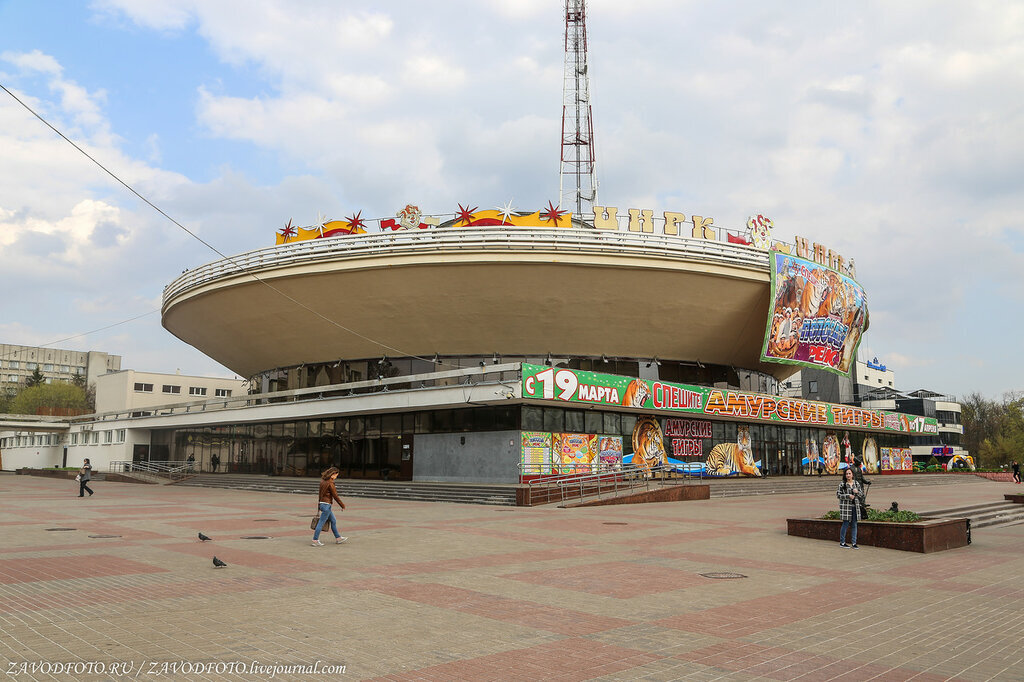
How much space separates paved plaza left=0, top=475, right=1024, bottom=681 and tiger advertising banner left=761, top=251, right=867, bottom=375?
24745mm

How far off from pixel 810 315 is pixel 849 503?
29989 mm

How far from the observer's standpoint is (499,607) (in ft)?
Result: 31.3

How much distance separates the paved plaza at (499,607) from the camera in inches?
276

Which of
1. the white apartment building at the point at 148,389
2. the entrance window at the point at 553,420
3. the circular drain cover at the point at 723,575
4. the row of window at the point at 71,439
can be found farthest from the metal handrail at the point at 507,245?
the white apartment building at the point at 148,389

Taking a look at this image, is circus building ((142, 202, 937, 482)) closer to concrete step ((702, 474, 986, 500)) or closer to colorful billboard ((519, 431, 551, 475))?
colorful billboard ((519, 431, 551, 475))

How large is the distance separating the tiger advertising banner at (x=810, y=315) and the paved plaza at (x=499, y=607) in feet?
81.2

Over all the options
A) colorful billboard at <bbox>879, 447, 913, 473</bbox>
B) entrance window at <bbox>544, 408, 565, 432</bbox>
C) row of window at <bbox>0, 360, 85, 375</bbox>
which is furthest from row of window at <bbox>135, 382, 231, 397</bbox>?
row of window at <bbox>0, 360, 85, 375</bbox>

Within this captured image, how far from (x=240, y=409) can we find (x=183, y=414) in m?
7.15

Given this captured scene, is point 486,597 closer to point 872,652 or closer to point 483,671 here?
point 483,671

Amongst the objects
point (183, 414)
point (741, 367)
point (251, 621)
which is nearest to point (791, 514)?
point (251, 621)

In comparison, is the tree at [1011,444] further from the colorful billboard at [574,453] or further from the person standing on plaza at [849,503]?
the person standing on plaza at [849,503]

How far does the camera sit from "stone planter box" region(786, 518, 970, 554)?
1581 centimetres

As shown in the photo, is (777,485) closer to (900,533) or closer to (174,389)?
(900,533)

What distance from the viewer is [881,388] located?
10831 centimetres
